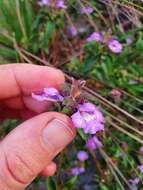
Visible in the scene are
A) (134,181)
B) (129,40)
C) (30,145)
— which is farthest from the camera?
(129,40)

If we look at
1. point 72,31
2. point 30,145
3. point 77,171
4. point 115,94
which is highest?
point 30,145

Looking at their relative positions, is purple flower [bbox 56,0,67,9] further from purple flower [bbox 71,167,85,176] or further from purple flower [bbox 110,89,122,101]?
purple flower [bbox 71,167,85,176]

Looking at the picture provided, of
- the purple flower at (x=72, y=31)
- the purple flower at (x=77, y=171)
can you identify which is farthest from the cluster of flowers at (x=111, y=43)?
the purple flower at (x=77, y=171)

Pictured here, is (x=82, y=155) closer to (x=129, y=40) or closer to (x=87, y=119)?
(x=129, y=40)

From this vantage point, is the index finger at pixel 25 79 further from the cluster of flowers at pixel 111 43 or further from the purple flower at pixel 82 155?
the cluster of flowers at pixel 111 43

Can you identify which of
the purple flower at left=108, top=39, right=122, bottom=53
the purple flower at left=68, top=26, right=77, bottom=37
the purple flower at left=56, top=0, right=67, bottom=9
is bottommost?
the purple flower at left=68, top=26, right=77, bottom=37

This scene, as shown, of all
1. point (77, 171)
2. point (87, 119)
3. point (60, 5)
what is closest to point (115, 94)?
point (77, 171)

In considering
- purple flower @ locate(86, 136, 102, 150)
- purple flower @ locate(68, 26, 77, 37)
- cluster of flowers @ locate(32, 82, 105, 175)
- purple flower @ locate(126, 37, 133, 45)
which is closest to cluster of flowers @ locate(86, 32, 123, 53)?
purple flower @ locate(126, 37, 133, 45)
